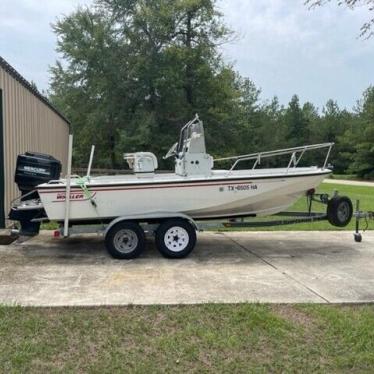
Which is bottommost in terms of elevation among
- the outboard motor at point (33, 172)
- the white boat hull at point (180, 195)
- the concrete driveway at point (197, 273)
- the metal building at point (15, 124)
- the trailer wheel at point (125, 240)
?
the concrete driveway at point (197, 273)

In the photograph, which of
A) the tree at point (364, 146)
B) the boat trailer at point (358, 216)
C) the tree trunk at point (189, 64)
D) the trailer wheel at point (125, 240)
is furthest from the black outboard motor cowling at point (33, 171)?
the tree at point (364, 146)

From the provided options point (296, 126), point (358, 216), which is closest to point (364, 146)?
point (296, 126)

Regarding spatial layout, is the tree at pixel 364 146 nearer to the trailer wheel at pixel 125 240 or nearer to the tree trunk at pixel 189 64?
the tree trunk at pixel 189 64

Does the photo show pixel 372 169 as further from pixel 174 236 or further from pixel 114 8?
pixel 174 236

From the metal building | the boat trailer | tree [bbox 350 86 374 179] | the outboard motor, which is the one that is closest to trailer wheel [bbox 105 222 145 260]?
the outboard motor

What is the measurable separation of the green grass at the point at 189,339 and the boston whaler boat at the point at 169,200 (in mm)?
2635

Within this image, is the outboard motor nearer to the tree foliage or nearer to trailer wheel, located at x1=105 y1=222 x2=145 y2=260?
trailer wheel, located at x1=105 y1=222 x2=145 y2=260

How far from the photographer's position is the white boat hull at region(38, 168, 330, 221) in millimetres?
7652

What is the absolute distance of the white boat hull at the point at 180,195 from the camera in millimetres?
7652

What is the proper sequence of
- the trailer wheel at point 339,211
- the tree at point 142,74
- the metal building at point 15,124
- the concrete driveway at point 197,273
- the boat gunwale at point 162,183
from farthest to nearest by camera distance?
the tree at point 142,74
the metal building at point 15,124
the trailer wheel at point 339,211
the boat gunwale at point 162,183
the concrete driveway at point 197,273

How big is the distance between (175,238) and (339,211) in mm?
2653

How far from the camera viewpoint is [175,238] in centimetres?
780

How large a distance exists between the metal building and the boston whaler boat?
1978 millimetres

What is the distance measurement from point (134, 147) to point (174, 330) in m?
22.7
